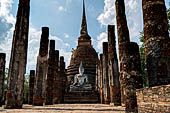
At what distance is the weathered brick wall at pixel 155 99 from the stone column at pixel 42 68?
32.4 ft

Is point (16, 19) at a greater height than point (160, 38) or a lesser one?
greater

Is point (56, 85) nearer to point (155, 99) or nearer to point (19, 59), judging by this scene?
point (19, 59)

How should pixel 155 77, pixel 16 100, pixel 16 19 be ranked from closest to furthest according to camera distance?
pixel 155 77 → pixel 16 100 → pixel 16 19

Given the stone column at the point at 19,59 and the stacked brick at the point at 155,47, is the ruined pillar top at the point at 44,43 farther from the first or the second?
the stacked brick at the point at 155,47

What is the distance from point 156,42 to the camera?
6.16 metres

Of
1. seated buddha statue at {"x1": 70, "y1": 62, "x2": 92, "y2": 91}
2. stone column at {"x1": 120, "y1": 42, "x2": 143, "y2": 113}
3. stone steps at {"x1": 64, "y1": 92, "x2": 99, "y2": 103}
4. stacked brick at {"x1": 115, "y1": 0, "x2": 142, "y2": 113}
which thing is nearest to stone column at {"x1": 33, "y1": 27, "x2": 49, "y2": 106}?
stone steps at {"x1": 64, "y1": 92, "x2": 99, "y2": 103}

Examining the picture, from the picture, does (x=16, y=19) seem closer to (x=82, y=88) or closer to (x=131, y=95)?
(x=131, y=95)

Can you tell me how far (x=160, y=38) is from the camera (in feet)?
20.3

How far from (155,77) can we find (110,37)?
8.05 meters

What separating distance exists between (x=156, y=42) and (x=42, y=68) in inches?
410

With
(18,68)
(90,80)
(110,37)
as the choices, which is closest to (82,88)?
(90,80)

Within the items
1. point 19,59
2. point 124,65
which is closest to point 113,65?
point 124,65

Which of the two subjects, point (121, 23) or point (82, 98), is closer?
point (121, 23)

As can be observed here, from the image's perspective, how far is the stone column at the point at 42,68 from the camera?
45.6ft
